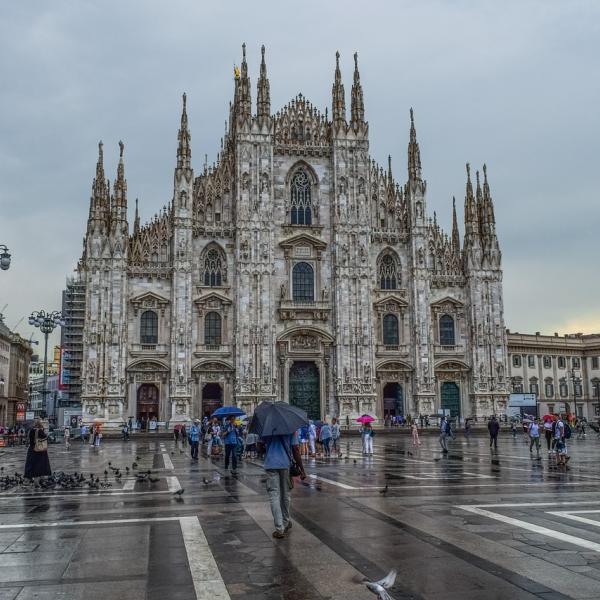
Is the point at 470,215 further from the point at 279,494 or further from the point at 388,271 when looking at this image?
the point at 279,494

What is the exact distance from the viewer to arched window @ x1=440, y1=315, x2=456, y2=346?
53281 millimetres

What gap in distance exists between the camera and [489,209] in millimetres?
54469

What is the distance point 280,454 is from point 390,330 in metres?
43.0

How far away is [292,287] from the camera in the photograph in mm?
51375

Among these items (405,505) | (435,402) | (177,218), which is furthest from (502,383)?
(405,505)

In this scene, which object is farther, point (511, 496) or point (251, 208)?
point (251, 208)

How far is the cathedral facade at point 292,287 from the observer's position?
48.6m

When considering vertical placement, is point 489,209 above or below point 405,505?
above

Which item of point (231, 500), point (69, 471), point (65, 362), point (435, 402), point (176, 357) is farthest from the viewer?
point (65, 362)

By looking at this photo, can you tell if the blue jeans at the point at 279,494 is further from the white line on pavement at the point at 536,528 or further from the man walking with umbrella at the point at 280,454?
the white line on pavement at the point at 536,528

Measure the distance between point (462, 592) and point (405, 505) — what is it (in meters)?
5.85

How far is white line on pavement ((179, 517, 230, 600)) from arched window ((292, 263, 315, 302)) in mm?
40857

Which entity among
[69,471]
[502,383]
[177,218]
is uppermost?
[177,218]

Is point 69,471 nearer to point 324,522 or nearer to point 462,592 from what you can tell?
point 324,522
